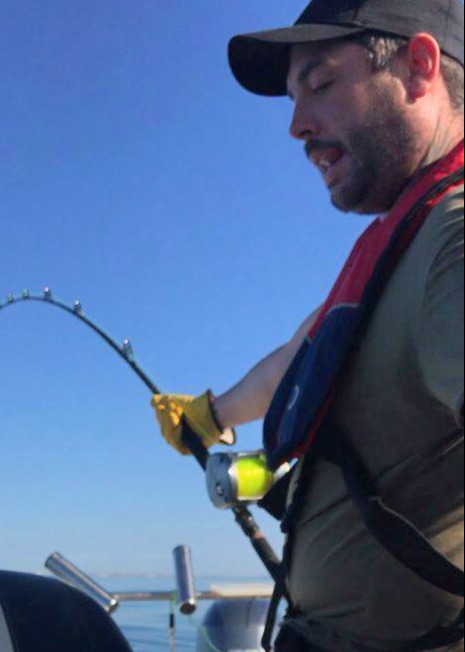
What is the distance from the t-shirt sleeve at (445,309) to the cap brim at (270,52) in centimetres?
63

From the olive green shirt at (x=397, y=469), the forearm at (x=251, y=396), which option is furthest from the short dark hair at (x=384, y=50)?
the forearm at (x=251, y=396)

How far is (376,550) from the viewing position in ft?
4.99

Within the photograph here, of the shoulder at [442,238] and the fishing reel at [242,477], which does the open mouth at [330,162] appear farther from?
the fishing reel at [242,477]

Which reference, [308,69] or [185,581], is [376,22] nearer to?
[308,69]

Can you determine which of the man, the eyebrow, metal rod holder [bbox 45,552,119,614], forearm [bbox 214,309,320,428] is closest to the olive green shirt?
the man

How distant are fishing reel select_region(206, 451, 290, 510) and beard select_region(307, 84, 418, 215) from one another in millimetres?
908

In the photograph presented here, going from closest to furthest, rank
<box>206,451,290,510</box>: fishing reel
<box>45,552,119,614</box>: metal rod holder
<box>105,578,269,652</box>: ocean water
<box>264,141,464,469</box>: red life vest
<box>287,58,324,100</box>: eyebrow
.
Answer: <box>264,141,464,469</box>: red life vest
<box>287,58,324,100</box>: eyebrow
<box>206,451,290,510</box>: fishing reel
<box>45,552,119,614</box>: metal rod holder
<box>105,578,269,652</box>: ocean water

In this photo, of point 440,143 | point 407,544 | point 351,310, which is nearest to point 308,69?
point 440,143

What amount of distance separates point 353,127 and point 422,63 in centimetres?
20

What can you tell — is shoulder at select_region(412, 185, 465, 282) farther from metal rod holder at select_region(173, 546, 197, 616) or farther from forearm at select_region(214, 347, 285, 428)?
metal rod holder at select_region(173, 546, 197, 616)

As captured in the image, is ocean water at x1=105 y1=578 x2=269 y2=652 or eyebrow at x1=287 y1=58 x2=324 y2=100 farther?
ocean water at x1=105 y1=578 x2=269 y2=652

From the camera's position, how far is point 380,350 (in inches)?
58.6

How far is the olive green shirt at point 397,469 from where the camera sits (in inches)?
53.4

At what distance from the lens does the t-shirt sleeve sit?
1.16 m
